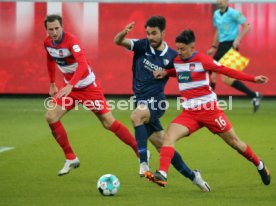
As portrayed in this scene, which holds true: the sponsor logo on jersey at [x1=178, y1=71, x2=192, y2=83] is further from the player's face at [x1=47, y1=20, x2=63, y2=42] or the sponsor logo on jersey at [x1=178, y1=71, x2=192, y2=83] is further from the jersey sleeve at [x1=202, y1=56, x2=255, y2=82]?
the player's face at [x1=47, y1=20, x2=63, y2=42]

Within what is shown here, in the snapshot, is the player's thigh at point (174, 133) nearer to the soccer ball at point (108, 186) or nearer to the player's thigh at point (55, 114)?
the soccer ball at point (108, 186)

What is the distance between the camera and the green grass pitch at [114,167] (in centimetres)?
852

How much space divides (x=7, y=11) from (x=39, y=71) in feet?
4.99

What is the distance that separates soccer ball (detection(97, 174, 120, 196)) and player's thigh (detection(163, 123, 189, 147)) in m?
0.64

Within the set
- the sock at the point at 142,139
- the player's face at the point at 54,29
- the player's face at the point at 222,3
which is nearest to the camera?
the sock at the point at 142,139

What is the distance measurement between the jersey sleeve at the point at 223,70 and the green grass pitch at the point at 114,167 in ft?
3.88

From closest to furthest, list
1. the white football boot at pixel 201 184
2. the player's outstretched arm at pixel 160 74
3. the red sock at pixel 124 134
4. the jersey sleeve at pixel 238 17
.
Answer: the white football boot at pixel 201 184 < the player's outstretched arm at pixel 160 74 < the red sock at pixel 124 134 < the jersey sleeve at pixel 238 17

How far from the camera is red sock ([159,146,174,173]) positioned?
848 cm

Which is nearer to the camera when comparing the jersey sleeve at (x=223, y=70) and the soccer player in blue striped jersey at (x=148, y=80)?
the jersey sleeve at (x=223, y=70)

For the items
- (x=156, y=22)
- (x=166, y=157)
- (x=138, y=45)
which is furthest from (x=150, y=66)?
(x=166, y=157)

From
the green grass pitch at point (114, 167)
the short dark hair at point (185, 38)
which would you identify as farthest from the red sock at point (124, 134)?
the short dark hair at point (185, 38)

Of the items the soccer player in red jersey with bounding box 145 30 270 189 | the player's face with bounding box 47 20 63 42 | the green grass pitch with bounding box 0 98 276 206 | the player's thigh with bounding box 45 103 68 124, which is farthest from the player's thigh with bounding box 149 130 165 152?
the player's face with bounding box 47 20 63 42

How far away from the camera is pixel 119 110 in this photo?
17.9m

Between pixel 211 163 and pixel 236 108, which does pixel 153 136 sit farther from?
pixel 236 108
